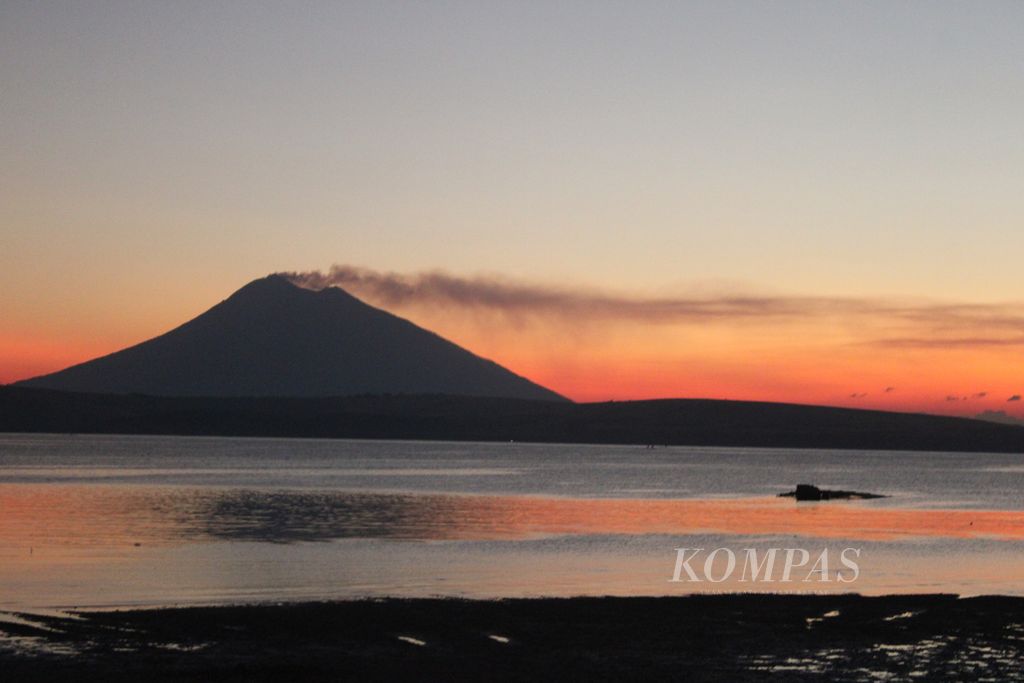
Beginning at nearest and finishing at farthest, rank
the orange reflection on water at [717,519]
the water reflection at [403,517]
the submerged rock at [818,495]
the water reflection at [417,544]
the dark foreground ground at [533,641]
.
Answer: the dark foreground ground at [533,641] < the water reflection at [417,544] < the water reflection at [403,517] < the orange reflection on water at [717,519] < the submerged rock at [818,495]

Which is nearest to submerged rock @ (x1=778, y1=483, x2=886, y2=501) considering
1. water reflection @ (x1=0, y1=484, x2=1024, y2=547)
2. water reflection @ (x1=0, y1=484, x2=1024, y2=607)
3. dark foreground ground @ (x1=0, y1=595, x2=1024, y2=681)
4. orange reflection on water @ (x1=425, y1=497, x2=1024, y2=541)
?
water reflection @ (x1=0, y1=484, x2=1024, y2=547)

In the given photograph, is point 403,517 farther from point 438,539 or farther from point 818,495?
point 818,495

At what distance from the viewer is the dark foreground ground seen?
21.9 metres

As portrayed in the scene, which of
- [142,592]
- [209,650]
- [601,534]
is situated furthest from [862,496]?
[209,650]

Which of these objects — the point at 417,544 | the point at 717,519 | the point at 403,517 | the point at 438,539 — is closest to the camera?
the point at 417,544

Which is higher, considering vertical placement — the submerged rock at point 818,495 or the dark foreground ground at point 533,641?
the dark foreground ground at point 533,641

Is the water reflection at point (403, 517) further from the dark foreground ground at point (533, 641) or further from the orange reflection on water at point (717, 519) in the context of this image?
the dark foreground ground at point (533, 641)

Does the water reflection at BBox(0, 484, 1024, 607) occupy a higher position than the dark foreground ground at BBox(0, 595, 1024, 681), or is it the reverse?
the dark foreground ground at BBox(0, 595, 1024, 681)

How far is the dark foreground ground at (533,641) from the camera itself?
21906mm

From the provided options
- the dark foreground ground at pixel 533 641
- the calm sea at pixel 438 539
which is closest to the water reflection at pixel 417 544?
the calm sea at pixel 438 539

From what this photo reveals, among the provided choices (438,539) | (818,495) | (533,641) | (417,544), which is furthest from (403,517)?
(533,641)

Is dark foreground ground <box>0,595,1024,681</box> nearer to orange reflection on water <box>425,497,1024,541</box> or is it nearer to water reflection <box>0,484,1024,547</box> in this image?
water reflection <box>0,484,1024,547</box>

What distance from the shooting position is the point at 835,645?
25234 millimetres

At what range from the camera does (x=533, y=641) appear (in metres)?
25.4
